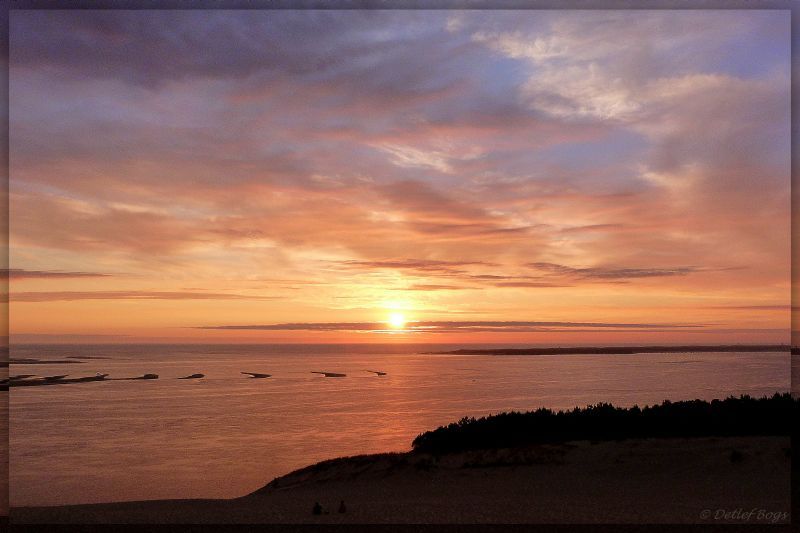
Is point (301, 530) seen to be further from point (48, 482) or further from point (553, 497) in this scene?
point (48, 482)

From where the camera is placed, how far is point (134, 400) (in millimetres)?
48969

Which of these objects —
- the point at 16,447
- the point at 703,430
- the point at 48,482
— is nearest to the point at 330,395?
the point at 16,447

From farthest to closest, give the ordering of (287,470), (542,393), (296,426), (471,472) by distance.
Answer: (542,393) < (296,426) < (287,470) < (471,472)

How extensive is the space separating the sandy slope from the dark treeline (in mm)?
1857

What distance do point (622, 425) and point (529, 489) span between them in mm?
6416

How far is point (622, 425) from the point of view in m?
19.7

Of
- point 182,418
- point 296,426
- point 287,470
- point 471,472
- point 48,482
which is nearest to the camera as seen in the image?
point 471,472

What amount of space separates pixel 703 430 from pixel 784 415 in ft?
7.81

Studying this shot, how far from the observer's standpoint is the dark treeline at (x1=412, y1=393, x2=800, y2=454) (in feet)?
61.5

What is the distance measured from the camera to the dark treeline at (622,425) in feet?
61.5

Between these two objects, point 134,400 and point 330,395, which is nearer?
point 134,400

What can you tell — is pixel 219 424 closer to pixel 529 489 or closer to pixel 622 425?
pixel 622 425

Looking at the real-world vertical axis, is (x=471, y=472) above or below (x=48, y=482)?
above

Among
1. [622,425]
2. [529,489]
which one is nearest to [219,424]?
[622,425]
